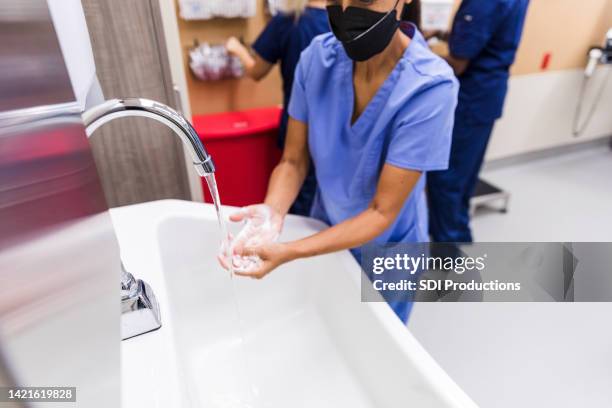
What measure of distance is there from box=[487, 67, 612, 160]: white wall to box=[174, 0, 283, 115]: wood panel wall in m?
1.82

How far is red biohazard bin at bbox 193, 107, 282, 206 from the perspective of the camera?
1.65 meters

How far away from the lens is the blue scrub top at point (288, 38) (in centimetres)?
140

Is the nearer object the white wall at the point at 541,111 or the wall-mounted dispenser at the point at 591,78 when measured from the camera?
the wall-mounted dispenser at the point at 591,78

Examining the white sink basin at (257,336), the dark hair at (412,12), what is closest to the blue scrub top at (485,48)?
the dark hair at (412,12)

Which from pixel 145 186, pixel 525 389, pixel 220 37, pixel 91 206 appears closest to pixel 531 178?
pixel 525 389

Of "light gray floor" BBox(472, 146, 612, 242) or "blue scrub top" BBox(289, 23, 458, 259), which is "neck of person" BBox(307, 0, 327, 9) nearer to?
"blue scrub top" BBox(289, 23, 458, 259)

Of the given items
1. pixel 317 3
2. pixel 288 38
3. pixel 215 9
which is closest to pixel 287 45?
pixel 288 38

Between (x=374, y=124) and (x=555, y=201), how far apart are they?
2399 millimetres

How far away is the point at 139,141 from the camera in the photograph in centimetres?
109

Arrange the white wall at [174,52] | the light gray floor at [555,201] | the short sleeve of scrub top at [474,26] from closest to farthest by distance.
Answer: the white wall at [174,52] < the short sleeve of scrub top at [474,26] < the light gray floor at [555,201]

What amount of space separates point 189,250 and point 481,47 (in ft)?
5.02

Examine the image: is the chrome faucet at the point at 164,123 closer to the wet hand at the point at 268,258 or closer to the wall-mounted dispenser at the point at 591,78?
the wet hand at the point at 268,258

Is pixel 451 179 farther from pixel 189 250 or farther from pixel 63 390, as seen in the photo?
pixel 63 390

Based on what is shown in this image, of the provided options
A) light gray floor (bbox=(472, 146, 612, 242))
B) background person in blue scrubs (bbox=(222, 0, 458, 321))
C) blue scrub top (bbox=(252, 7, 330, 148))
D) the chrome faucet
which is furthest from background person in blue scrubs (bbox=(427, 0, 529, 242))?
the chrome faucet
